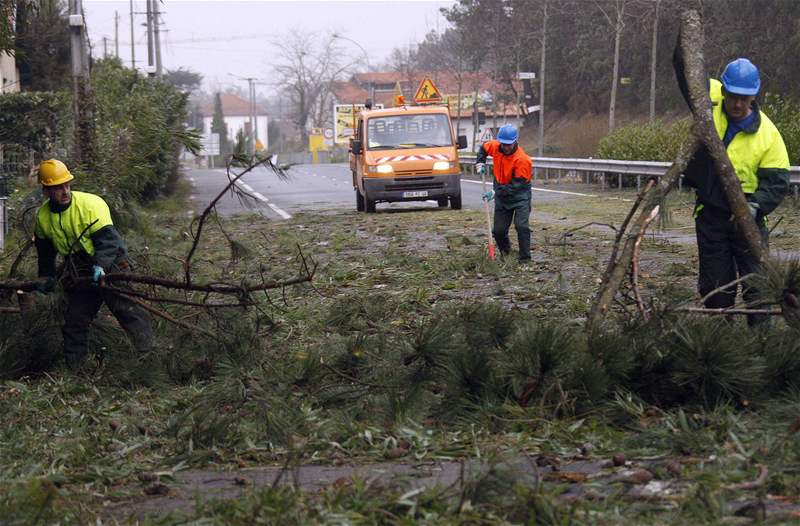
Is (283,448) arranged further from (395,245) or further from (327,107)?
(327,107)

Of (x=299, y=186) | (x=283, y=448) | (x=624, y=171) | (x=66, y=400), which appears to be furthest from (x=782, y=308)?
(x=299, y=186)

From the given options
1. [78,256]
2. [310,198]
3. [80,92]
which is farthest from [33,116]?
[78,256]

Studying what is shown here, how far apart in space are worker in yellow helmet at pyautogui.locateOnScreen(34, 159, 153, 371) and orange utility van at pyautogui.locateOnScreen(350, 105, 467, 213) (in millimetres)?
14882

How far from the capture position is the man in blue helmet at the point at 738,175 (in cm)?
681

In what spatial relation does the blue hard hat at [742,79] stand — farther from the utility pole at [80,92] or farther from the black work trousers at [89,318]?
the utility pole at [80,92]

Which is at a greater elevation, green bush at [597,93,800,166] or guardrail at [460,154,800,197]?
green bush at [597,93,800,166]

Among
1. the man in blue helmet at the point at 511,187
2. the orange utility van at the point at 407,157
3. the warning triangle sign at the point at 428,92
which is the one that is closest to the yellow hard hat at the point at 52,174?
the man in blue helmet at the point at 511,187

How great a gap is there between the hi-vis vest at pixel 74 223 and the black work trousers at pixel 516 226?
563 centimetres

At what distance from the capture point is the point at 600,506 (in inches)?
164

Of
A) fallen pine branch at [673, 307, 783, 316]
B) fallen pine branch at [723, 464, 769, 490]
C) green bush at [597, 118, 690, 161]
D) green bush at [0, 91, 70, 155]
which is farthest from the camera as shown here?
green bush at [597, 118, 690, 161]

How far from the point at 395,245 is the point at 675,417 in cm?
1001

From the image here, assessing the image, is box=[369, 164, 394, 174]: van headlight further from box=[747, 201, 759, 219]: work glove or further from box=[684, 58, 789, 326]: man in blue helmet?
box=[747, 201, 759, 219]: work glove

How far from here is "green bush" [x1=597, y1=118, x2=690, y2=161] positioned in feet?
91.0

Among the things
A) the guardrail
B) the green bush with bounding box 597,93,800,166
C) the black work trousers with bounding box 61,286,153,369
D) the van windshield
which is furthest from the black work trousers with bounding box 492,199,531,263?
the green bush with bounding box 597,93,800,166
